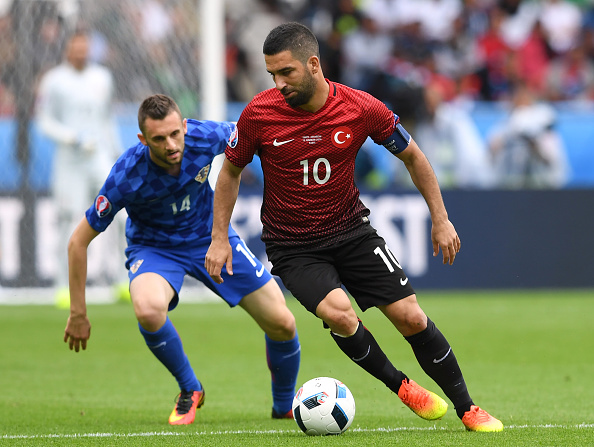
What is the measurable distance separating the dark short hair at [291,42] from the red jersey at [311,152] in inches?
11.2

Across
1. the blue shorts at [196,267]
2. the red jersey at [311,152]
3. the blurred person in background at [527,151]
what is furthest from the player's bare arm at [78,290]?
the blurred person in background at [527,151]

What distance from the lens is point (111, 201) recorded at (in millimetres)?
5848

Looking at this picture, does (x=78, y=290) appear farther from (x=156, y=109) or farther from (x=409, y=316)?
(x=409, y=316)

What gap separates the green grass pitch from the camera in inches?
209

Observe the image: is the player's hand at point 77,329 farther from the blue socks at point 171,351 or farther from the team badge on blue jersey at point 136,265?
the team badge on blue jersey at point 136,265

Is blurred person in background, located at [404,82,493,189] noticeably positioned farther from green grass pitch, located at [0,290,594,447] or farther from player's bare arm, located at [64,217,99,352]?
→ player's bare arm, located at [64,217,99,352]

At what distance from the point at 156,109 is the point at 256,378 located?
2708mm

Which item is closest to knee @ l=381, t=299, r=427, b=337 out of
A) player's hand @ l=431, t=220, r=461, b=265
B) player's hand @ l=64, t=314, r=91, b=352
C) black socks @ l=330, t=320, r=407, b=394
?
black socks @ l=330, t=320, r=407, b=394

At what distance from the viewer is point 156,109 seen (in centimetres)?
586

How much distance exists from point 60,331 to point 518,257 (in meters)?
6.31

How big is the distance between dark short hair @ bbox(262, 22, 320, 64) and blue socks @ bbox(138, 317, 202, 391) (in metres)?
1.73

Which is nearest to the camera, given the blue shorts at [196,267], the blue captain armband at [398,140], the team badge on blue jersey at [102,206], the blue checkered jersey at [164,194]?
the blue captain armband at [398,140]

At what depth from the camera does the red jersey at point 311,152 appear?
208 inches

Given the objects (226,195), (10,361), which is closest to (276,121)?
(226,195)
